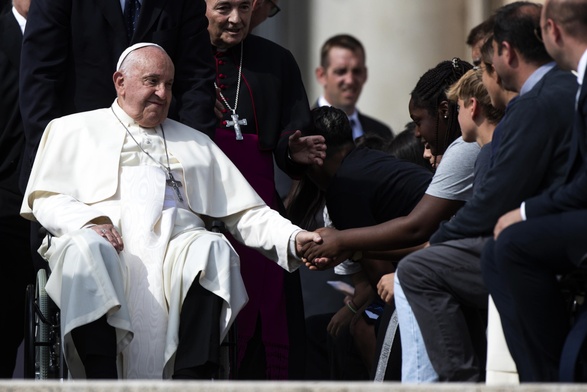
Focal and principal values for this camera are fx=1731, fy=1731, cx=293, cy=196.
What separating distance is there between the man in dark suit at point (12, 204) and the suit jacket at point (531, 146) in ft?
9.26

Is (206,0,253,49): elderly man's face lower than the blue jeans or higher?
higher

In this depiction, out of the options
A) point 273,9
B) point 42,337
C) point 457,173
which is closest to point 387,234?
point 457,173

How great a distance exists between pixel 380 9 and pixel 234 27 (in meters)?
4.51

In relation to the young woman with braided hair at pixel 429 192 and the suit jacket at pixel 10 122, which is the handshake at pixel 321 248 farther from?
Answer: the suit jacket at pixel 10 122

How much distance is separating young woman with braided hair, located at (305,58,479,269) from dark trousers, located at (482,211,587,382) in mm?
1255

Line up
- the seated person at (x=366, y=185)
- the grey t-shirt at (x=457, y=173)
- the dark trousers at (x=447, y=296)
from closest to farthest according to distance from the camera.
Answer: the dark trousers at (x=447, y=296) < the grey t-shirt at (x=457, y=173) < the seated person at (x=366, y=185)

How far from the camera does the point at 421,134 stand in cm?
810

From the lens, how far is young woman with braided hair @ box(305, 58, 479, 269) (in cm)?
754

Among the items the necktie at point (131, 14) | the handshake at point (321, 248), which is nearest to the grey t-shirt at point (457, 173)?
the handshake at point (321, 248)

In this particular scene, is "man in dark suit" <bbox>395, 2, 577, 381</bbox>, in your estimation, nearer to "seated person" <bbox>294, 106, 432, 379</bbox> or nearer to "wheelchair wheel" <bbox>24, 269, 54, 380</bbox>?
"seated person" <bbox>294, 106, 432, 379</bbox>

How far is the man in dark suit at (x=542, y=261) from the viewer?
6168 millimetres

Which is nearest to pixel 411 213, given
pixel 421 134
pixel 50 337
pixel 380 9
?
pixel 421 134

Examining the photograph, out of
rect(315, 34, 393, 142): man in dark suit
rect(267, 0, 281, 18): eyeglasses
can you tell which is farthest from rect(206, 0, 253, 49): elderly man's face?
rect(315, 34, 393, 142): man in dark suit

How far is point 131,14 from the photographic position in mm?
8336
